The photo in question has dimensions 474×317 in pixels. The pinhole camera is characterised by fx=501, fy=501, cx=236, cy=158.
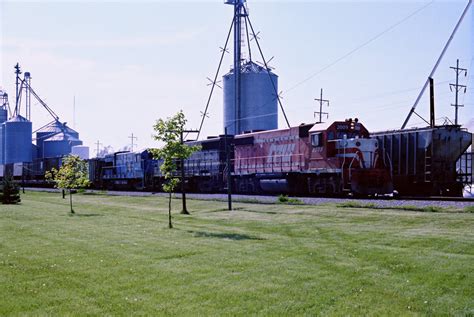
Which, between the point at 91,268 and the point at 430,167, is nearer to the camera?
the point at 91,268

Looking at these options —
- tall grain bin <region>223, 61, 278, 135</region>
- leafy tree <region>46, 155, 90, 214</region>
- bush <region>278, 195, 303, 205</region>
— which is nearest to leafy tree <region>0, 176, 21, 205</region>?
leafy tree <region>46, 155, 90, 214</region>

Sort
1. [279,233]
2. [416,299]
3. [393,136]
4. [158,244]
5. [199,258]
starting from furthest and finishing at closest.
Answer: [393,136], [279,233], [158,244], [199,258], [416,299]

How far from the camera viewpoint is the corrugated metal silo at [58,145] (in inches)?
4163

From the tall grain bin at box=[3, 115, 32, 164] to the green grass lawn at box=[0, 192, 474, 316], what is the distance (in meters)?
90.8

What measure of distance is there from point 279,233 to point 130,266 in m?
4.99

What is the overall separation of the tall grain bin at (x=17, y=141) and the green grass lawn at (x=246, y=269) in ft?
298

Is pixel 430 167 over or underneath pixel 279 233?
over

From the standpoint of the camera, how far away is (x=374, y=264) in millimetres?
8281

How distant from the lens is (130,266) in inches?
333

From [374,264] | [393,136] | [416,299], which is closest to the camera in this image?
[416,299]

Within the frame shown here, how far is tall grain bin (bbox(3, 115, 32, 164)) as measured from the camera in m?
96.8

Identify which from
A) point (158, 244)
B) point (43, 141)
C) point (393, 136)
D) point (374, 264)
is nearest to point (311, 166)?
point (393, 136)

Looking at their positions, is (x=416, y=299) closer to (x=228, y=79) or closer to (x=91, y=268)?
(x=91, y=268)

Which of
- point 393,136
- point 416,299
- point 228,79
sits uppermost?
→ point 228,79
